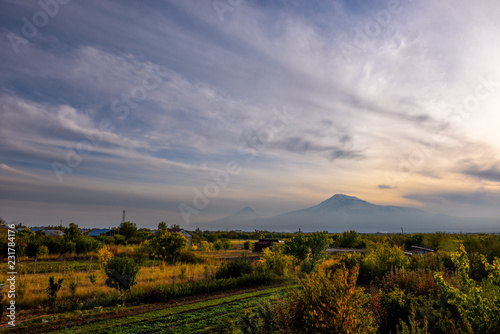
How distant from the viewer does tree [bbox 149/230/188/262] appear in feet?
95.4

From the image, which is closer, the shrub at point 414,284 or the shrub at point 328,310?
the shrub at point 328,310

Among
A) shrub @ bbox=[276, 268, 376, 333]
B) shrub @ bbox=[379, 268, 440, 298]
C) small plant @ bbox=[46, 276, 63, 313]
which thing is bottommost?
small plant @ bbox=[46, 276, 63, 313]

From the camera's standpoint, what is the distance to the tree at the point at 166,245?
29.1 meters

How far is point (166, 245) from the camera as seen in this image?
29125 mm

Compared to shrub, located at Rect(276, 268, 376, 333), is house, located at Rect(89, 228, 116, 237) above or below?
below

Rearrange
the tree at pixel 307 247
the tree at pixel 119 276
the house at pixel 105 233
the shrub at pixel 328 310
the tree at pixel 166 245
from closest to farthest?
the shrub at pixel 328 310
the tree at pixel 119 276
the tree at pixel 307 247
the tree at pixel 166 245
the house at pixel 105 233

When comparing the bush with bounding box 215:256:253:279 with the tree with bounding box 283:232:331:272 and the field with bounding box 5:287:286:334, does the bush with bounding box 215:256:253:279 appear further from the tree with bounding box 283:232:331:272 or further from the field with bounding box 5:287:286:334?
the field with bounding box 5:287:286:334

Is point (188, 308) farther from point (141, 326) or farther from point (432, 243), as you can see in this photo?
point (432, 243)

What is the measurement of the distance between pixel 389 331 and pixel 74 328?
10140mm

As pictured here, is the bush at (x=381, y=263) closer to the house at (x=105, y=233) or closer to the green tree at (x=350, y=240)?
the green tree at (x=350, y=240)

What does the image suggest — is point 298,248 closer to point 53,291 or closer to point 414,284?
point 414,284

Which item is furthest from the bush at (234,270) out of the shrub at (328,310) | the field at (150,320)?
the shrub at (328,310)

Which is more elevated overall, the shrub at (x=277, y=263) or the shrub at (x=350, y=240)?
the shrub at (x=277, y=263)

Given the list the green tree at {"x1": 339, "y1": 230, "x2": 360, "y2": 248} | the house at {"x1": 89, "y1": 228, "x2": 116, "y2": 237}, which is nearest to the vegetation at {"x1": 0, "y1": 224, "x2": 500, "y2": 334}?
the green tree at {"x1": 339, "y1": 230, "x2": 360, "y2": 248}
